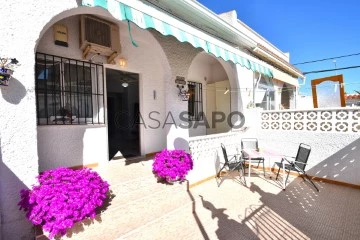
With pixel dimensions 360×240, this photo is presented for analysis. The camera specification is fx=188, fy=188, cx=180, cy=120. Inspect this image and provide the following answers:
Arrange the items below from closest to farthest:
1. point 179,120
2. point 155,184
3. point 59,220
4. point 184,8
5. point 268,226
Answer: point 59,220 < point 268,226 < point 155,184 < point 184,8 < point 179,120

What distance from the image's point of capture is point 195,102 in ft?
38.3

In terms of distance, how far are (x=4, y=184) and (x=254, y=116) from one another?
10.1m

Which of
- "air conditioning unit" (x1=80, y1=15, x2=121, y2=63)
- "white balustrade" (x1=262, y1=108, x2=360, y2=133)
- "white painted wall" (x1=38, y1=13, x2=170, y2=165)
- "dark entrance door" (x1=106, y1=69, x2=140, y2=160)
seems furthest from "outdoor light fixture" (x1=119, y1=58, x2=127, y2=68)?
"white balustrade" (x1=262, y1=108, x2=360, y2=133)

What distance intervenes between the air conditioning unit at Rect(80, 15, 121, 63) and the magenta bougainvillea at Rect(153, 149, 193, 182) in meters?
4.12

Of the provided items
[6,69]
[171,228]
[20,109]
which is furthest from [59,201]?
[171,228]

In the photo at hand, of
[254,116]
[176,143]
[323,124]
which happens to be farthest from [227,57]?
[323,124]

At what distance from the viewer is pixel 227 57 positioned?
6.58 m

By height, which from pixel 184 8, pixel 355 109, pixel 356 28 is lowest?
pixel 355 109

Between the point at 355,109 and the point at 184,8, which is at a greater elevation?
the point at 184,8

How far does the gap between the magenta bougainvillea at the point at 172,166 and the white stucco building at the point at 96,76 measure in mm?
862

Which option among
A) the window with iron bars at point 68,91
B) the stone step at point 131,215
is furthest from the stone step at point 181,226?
the window with iron bars at point 68,91

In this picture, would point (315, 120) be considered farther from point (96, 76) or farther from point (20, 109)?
point (20, 109)

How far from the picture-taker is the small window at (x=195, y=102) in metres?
11.5

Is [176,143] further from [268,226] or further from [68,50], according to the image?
[68,50]
